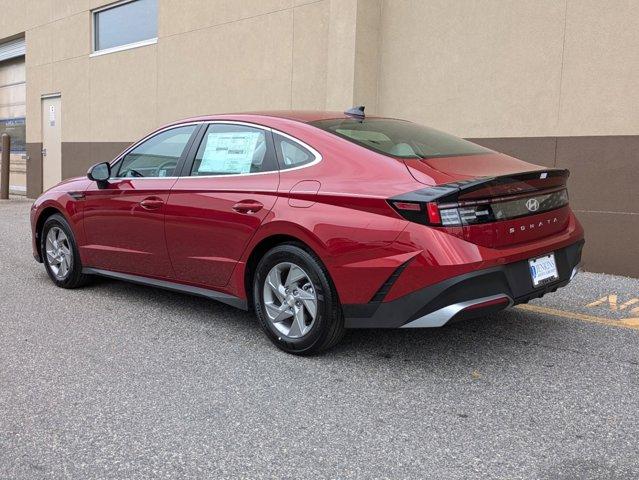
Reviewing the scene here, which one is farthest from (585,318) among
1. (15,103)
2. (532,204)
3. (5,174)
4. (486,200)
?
(15,103)

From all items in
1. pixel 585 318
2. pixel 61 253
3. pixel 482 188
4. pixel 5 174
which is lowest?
pixel 585 318

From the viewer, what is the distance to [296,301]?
402 centimetres

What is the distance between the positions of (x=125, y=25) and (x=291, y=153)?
11065 millimetres

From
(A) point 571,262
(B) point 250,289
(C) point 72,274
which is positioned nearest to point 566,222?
(A) point 571,262

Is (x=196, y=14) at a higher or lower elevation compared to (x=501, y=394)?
higher

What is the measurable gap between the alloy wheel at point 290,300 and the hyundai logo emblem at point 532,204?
134cm

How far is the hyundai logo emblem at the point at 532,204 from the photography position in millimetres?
3800

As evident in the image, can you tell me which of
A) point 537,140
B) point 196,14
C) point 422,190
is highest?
point 196,14

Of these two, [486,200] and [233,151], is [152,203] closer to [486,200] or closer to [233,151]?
[233,151]

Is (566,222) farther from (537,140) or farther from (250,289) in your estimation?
(537,140)

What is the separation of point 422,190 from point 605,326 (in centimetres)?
219

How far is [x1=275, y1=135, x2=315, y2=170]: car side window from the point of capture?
4117mm

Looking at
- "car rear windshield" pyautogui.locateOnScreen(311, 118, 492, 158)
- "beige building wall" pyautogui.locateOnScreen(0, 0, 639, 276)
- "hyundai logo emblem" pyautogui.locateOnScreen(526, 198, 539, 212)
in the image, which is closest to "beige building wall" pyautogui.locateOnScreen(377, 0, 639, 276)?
"beige building wall" pyautogui.locateOnScreen(0, 0, 639, 276)

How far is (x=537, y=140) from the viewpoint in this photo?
7.46 m
